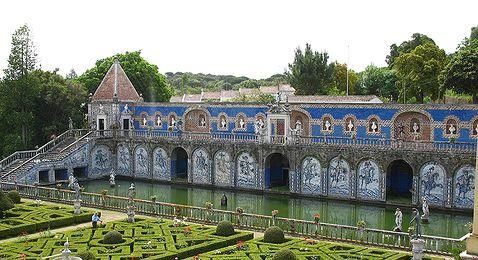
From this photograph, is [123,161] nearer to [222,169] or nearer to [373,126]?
[222,169]

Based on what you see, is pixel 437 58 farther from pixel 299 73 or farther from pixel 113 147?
pixel 113 147

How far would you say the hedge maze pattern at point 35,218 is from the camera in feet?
83.2

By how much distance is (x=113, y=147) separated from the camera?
50.4 meters

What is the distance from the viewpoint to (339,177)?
38.6 m

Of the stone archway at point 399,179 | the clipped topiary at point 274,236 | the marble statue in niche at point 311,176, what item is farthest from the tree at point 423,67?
the clipped topiary at point 274,236

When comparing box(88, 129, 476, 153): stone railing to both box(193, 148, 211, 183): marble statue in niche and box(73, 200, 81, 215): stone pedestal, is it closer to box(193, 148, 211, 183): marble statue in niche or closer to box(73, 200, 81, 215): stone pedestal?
box(193, 148, 211, 183): marble statue in niche

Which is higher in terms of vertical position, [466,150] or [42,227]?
[466,150]

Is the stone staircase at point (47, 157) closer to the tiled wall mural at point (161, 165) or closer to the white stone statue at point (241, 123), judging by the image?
the tiled wall mural at point (161, 165)

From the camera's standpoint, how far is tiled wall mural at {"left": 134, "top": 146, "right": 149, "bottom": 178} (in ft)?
159

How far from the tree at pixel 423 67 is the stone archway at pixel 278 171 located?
16650 mm

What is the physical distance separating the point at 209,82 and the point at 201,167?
346ft

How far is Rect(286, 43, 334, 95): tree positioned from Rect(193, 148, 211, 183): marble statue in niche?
21.9 meters

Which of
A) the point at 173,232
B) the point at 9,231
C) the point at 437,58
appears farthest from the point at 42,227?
the point at 437,58

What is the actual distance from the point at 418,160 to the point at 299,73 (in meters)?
29.4
